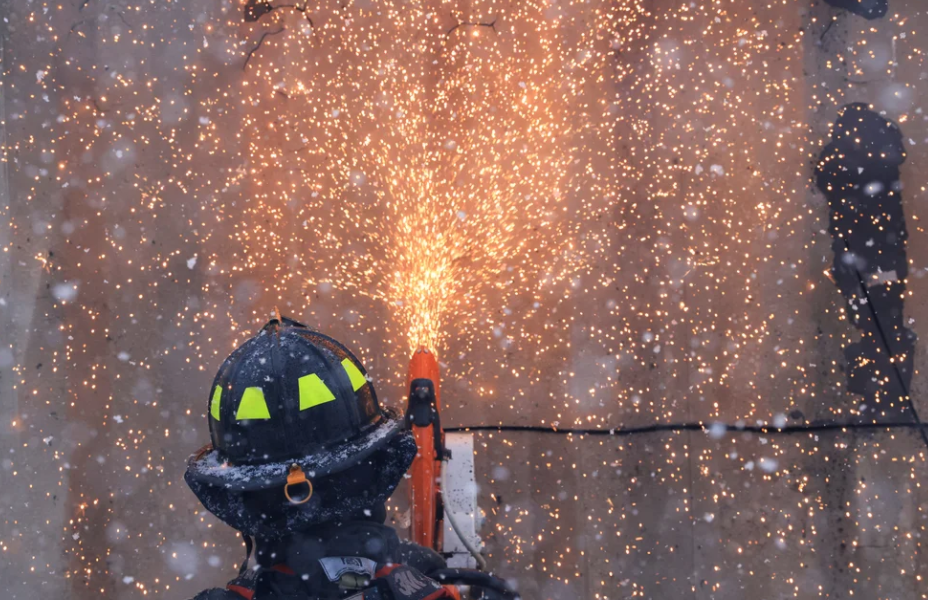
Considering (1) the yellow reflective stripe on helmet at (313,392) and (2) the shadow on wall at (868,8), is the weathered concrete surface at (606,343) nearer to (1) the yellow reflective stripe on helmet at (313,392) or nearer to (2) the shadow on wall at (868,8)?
(2) the shadow on wall at (868,8)

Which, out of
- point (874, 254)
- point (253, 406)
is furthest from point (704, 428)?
point (253, 406)

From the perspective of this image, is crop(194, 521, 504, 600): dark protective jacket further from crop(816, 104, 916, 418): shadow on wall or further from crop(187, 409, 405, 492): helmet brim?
crop(816, 104, 916, 418): shadow on wall

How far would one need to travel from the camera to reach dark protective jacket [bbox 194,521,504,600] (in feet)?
4.52

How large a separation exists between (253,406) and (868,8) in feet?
10.4

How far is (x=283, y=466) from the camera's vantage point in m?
1.54

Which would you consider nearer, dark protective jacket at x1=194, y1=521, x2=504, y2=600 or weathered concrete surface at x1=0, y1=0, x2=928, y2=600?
dark protective jacket at x1=194, y1=521, x2=504, y2=600

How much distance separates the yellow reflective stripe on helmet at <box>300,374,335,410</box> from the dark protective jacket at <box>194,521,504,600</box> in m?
0.30

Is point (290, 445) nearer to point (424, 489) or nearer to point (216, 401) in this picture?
point (216, 401)

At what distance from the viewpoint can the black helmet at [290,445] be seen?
1526mm

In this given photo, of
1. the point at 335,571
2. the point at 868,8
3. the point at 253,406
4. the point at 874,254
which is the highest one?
the point at 868,8

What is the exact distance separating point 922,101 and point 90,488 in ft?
14.1

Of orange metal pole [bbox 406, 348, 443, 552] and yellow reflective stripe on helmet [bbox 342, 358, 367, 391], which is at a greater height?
yellow reflective stripe on helmet [bbox 342, 358, 367, 391]

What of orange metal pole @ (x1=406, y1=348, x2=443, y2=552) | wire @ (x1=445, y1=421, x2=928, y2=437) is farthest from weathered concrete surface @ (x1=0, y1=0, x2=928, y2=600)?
orange metal pole @ (x1=406, y1=348, x2=443, y2=552)

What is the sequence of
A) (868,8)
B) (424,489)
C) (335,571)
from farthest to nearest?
(868,8) → (424,489) → (335,571)
